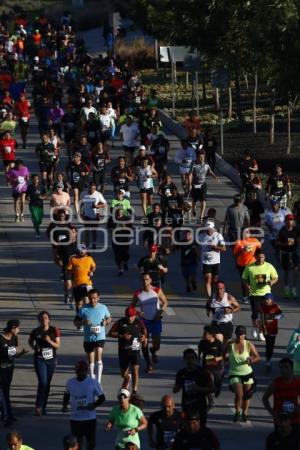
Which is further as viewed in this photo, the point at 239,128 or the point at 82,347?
the point at 239,128

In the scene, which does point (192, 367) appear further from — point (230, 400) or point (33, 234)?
point (33, 234)

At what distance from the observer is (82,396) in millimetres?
19016

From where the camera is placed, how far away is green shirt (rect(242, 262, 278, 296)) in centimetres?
2402

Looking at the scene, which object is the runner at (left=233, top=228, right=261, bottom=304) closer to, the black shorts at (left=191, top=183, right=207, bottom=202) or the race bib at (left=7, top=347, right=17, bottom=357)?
the black shorts at (left=191, top=183, right=207, bottom=202)

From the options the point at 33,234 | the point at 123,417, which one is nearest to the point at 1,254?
the point at 33,234

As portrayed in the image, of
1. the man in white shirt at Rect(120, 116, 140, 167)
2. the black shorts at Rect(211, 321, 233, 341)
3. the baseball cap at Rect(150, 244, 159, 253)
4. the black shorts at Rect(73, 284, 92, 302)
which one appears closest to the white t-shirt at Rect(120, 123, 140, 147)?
the man in white shirt at Rect(120, 116, 140, 167)

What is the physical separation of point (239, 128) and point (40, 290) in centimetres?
1692

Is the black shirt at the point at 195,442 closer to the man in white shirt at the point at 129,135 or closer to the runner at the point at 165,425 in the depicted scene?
the runner at the point at 165,425

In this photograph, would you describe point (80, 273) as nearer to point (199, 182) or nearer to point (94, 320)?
point (94, 320)

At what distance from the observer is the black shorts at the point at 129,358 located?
2141 cm

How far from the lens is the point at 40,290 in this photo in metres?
27.9

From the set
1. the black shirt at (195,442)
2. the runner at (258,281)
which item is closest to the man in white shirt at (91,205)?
the runner at (258,281)

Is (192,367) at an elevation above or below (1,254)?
above

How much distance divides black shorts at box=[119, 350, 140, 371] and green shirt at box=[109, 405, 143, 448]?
3129mm
